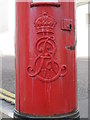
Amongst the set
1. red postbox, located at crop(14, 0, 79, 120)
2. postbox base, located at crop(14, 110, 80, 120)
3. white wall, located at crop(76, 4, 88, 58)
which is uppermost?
white wall, located at crop(76, 4, 88, 58)

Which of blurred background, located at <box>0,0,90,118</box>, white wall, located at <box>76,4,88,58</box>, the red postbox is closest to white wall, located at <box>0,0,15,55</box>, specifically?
blurred background, located at <box>0,0,90,118</box>

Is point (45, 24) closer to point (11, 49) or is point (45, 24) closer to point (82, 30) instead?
point (82, 30)

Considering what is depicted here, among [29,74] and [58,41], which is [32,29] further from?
[29,74]

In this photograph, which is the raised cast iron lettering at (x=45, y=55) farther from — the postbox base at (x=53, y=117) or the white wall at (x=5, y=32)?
the white wall at (x=5, y=32)

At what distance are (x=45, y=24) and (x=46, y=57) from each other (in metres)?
0.34

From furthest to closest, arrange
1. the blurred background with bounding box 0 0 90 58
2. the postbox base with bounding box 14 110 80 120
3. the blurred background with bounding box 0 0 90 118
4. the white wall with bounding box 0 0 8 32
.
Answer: the white wall with bounding box 0 0 8 32, the blurred background with bounding box 0 0 90 58, the blurred background with bounding box 0 0 90 118, the postbox base with bounding box 14 110 80 120

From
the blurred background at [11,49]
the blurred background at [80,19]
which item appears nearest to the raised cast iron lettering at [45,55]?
the blurred background at [11,49]

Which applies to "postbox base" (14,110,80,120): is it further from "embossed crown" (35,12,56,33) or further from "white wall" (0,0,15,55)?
"white wall" (0,0,15,55)

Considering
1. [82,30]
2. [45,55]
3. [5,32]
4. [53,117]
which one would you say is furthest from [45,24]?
[5,32]

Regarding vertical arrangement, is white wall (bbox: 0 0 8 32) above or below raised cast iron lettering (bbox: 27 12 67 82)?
above

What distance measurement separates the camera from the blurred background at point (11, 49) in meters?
5.39

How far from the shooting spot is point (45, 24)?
280 cm

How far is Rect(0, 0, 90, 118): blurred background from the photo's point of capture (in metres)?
5.39

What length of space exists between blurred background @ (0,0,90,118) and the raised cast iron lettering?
136 centimetres
